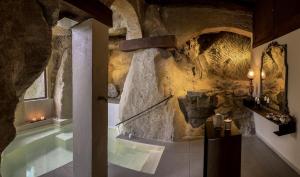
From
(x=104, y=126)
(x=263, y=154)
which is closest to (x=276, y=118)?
(x=263, y=154)

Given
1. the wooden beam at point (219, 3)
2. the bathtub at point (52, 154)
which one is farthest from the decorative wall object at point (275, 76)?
the bathtub at point (52, 154)

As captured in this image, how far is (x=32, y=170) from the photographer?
3.12 metres

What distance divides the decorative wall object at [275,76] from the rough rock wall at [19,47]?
3.05m

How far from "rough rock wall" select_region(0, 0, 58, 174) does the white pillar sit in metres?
0.79

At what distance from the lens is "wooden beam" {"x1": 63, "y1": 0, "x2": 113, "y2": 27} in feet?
6.83

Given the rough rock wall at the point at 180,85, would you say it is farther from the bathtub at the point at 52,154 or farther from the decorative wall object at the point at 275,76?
the decorative wall object at the point at 275,76

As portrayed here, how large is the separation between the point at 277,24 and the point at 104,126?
308 centimetres

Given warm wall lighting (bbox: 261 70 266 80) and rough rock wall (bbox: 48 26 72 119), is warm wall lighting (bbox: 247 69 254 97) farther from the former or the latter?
rough rock wall (bbox: 48 26 72 119)

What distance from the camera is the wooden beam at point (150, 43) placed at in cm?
429

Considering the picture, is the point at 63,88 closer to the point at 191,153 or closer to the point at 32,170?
the point at 32,170

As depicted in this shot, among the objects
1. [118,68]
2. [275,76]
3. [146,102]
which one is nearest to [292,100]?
[275,76]

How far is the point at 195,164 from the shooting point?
3178 millimetres

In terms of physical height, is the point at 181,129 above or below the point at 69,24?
below

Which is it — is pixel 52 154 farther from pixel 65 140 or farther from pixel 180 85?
pixel 180 85
